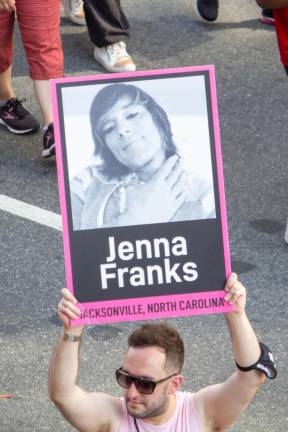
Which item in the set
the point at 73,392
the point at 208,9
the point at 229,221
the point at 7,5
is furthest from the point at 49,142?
the point at 73,392

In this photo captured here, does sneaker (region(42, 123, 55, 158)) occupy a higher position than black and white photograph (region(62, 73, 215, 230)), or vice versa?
black and white photograph (region(62, 73, 215, 230))

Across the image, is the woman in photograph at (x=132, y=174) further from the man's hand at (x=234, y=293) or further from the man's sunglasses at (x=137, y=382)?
the man's sunglasses at (x=137, y=382)

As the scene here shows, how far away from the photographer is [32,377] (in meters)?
5.71

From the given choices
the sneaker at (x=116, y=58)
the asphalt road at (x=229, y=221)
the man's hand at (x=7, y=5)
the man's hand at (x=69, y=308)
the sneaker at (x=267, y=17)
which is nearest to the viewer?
the man's hand at (x=69, y=308)

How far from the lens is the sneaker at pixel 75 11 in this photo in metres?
9.43

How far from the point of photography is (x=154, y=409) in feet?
13.3

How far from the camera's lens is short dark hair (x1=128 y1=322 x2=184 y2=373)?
4.12 m

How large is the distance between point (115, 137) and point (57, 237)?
2.94 meters

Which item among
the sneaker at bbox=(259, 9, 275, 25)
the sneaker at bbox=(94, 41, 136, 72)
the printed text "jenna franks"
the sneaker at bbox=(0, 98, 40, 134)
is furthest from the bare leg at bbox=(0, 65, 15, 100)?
the printed text "jenna franks"

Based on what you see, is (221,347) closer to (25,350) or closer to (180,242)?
(25,350)

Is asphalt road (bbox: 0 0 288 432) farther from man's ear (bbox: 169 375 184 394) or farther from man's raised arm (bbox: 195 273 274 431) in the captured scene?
man's ear (bbox: 169 375 184 394)

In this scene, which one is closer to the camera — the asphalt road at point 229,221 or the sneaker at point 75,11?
the asphalt road at point 229,221

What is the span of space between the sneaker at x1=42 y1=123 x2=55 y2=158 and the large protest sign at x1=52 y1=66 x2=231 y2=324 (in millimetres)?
3473

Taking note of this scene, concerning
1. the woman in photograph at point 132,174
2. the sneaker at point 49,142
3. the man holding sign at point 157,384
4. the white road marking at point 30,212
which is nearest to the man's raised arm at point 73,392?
the man holding sign at point 157,384
